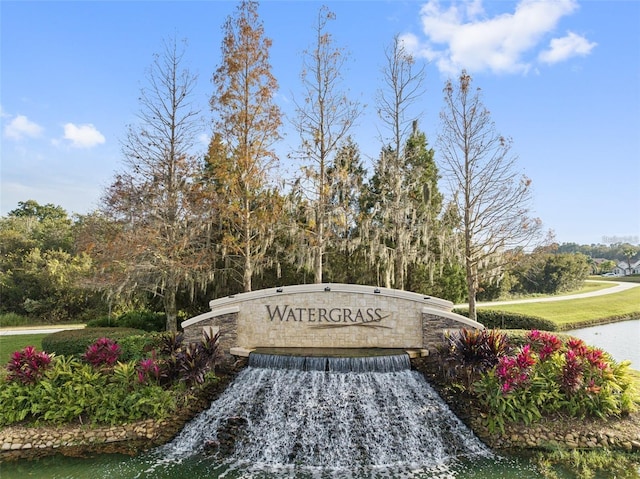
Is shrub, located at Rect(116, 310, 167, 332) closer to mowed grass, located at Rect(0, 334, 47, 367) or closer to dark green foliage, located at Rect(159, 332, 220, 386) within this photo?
mowed grass, located at Rect(0, 334, 47, 367)

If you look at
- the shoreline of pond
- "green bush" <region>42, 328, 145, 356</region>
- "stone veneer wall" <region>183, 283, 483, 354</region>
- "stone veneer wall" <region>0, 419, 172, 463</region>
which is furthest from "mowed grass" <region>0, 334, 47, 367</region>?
"stone veneer wall" <region>183, 283, 483, 354</region>

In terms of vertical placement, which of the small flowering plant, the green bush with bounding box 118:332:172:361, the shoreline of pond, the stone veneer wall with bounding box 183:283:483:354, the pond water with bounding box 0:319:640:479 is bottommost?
the pond water with bounding box 0:319:640:479

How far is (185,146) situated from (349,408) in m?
11.3

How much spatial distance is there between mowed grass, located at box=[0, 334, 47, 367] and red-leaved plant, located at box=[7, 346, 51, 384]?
3.55 m

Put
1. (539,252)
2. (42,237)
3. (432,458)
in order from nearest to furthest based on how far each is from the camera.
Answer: (432,458), (539,252), (42,237)

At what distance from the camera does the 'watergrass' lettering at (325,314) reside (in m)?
11.5

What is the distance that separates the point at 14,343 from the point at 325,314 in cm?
1209

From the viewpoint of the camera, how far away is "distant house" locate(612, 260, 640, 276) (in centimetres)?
6846

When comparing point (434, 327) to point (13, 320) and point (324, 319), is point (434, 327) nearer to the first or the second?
Answer: point (324, 319)

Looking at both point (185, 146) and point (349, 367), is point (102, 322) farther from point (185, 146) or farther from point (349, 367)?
point (349, 367)

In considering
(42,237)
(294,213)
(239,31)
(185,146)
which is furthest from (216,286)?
(42,237)

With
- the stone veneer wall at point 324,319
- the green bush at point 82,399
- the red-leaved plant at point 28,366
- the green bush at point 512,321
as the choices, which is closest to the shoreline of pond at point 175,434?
the green bush at point 82,399

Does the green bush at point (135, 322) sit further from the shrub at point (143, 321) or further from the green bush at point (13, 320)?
the green bush at point (13, 320)

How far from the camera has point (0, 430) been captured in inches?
324
